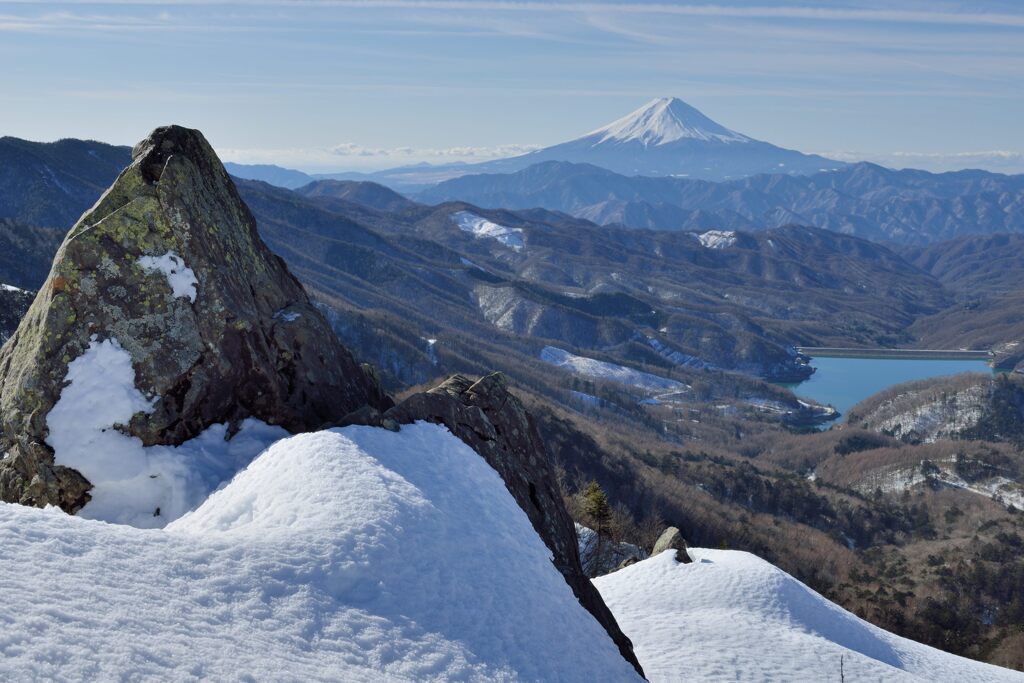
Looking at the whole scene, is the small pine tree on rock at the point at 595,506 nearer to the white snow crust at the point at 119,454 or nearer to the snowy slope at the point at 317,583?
the snowy slope at the point at 317,583

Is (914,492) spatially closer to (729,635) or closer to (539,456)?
(729,635)

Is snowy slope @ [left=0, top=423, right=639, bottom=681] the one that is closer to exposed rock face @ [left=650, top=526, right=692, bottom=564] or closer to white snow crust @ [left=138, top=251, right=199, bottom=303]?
white snow crust @ [left=138, top=251, right=199, bottom=303]

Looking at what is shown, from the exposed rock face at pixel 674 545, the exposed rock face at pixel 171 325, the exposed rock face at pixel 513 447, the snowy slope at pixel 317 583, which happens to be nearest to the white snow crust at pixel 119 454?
the exposed rock face at pixel 171 325

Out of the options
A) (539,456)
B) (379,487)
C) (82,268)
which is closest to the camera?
(379,487)

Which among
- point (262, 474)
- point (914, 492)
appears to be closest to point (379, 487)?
point (262, 474)

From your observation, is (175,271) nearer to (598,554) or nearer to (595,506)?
(595,506)

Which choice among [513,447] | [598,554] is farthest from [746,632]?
[598,554]

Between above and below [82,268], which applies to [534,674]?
below

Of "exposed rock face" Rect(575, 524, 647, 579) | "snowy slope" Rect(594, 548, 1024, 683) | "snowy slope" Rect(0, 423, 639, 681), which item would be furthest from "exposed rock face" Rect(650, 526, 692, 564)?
"snowy slope" Rect(0, 423, 639, 681)
